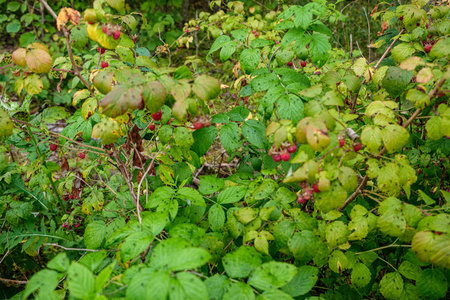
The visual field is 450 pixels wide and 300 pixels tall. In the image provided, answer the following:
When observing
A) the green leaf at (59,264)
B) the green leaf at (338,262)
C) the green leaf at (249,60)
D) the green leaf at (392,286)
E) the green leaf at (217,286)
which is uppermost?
the green leaf at (249,60)

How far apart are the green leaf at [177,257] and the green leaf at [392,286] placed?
1.02m

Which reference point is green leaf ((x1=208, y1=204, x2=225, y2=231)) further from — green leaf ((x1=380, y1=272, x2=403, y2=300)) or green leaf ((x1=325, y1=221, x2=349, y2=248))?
green leaf ((x1=380, y1=272, x2=403, y2=300))

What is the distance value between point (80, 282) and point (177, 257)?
0.30 meters

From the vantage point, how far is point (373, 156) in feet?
3.89

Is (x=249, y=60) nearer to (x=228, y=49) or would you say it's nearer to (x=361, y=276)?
(x=228, y=49)

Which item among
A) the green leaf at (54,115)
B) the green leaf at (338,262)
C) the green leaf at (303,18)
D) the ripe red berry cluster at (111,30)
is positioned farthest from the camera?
the green leaf at (54,115)

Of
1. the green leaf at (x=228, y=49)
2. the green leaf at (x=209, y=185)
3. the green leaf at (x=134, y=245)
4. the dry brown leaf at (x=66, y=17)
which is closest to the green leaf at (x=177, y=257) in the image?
the green leaf at (x=134, y=245)

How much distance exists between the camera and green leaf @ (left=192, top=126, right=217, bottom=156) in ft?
4.89

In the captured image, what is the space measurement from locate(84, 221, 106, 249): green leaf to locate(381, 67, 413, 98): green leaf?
1.61 metres

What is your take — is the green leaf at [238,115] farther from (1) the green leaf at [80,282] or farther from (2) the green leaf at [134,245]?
(1) the green leaf at [80,282]

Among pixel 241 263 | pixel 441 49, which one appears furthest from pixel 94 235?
pixel 441 49

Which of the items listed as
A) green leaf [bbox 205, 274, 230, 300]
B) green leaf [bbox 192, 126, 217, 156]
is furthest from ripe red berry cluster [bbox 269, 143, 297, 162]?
green leaf [bbox 205, 274, 230, 300]

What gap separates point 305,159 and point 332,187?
14 cm

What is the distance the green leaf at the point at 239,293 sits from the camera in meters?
0.91
